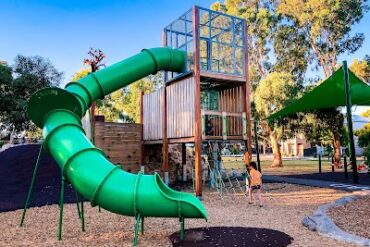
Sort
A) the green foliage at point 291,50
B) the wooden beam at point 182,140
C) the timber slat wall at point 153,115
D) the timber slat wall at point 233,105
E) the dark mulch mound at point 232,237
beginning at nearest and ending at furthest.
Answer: the dark mulch mound at point 232,237
the wooden beam at point 182,140
the timber slat wall at point 233,105
the timber slat wall at point 153,115
the green foliage at point 291,50

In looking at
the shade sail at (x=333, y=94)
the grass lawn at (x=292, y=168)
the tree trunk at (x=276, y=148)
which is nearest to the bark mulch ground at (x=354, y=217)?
the shade sail at (x=333, y=94)

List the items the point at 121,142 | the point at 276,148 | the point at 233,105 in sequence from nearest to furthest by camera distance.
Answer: the point at 233,105 < the point at 121,142 < the point at 276,148

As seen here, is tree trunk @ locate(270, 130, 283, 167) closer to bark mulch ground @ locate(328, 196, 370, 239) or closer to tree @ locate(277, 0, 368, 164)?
tree @ locate(277, 0, 368, 164)

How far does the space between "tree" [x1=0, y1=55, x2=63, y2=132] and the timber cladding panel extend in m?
20.9

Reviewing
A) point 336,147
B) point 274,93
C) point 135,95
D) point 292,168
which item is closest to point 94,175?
point 274,93

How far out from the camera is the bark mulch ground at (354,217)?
22.4 feet

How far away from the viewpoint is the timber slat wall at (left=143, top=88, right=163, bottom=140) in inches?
602

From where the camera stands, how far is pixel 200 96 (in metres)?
13.8

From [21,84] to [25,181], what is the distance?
23.1 m

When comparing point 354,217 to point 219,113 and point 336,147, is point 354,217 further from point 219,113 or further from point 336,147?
point 336,147

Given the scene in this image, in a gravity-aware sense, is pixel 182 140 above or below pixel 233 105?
below

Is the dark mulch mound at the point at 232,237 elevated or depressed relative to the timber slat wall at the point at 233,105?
depressed

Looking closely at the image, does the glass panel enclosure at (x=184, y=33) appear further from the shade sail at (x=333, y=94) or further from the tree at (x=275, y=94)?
the tree at (x=275, y=94)

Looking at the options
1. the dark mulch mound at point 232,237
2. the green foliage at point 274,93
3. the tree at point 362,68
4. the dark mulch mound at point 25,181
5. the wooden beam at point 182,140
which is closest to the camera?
the dark mulch mound at point 232,237
